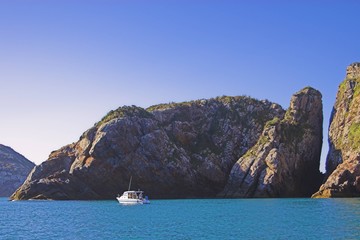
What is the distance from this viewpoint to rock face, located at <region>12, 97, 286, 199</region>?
527ft

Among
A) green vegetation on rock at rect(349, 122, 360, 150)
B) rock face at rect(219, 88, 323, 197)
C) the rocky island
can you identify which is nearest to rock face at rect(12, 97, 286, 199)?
the rocky island

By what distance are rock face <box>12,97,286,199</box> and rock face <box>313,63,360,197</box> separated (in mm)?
35100

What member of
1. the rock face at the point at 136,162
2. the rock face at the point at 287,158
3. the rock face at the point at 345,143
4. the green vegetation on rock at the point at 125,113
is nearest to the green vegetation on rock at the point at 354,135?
the rock face at the point at 345,143

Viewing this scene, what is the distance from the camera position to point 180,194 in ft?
559

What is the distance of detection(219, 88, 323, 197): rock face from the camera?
157m

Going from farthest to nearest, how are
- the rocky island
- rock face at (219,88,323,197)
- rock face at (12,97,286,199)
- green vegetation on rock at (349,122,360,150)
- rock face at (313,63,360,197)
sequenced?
rock face at (12,97,286,199) → the rocky island → rock face at (219,88,323,197) → green vegetation on rock at (349,122,360,150) → rock face at (313,63,360,197)

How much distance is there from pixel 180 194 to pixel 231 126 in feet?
142

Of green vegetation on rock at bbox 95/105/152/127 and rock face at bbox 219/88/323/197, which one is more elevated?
green vegetation on rock at bbox 95/105/152/127

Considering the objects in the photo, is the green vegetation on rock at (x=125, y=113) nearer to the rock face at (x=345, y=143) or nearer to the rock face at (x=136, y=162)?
the rock face at (x=136, y=162)

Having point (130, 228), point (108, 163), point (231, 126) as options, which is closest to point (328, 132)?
point (231, 126)

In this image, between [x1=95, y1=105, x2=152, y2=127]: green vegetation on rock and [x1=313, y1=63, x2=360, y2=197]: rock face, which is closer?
[x1=313, y1=63, x2=360, y2=197]: rock face

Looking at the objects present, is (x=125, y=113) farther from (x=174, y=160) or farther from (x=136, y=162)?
(x=174, y=160)

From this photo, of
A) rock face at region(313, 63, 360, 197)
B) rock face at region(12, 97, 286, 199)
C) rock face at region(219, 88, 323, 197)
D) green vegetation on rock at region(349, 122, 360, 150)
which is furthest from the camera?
rock face at region(12, 97, 286, 199)

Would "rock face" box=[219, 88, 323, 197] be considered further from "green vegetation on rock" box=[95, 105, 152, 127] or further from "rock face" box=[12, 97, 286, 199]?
"green vegetation on rock" box=[95, 105, 152, 127]
